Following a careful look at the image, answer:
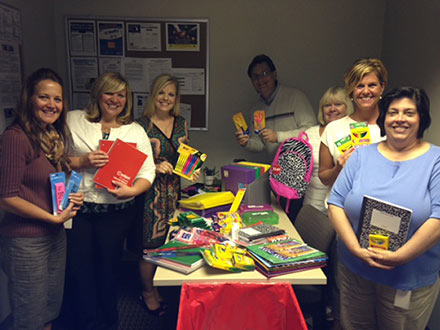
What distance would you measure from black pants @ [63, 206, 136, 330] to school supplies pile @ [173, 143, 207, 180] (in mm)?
398

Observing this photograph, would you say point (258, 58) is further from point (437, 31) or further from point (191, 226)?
point (191, 226)

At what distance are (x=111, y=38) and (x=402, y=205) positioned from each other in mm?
2835

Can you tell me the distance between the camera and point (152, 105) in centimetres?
245

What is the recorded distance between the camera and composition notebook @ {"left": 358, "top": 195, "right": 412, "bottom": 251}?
138 cm

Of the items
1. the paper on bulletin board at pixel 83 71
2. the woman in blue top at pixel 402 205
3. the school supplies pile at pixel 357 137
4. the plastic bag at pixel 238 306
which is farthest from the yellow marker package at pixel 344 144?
the paper on bulletin board at pixel 83 71

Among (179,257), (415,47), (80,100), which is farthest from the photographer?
(80,100)

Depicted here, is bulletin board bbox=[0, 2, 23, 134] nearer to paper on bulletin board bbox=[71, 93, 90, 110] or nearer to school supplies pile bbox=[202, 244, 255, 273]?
paper on bulletin board bbox=[71, 93, 90, 110]

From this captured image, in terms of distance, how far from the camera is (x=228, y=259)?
1.58 meters

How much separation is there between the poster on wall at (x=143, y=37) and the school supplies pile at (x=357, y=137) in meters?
2.09

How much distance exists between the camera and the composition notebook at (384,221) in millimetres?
1375

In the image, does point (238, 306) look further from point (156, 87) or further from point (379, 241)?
point (156, 87)

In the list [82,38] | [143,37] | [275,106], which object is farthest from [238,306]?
[82,38]

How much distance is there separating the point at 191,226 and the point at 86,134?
2.69 feet

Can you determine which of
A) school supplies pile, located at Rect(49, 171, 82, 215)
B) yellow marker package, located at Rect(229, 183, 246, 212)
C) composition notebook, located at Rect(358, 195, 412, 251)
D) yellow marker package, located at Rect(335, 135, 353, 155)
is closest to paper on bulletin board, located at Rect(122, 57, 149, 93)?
yellow marker package, located at Rect(229, 183, 246, 212)
